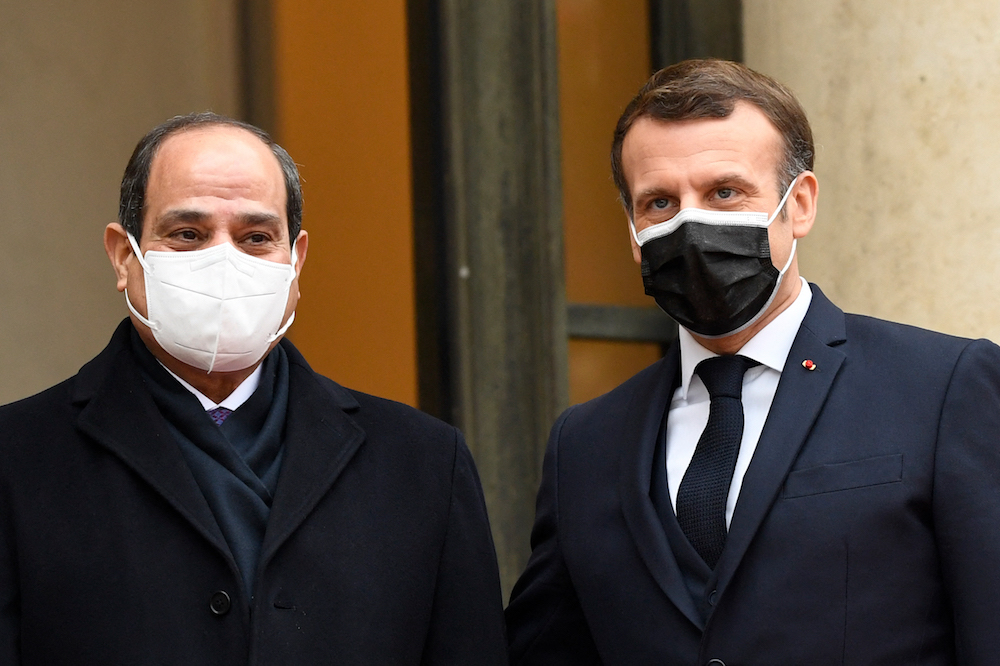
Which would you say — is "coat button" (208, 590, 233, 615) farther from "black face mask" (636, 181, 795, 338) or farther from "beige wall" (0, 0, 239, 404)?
"beige wall" (0, 0, 239, 404)

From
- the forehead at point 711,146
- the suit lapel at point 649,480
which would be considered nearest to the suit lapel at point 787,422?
the suit lapel at point 649,480

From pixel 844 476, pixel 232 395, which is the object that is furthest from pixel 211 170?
pixel 844 476

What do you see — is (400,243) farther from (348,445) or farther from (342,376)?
(348,445)

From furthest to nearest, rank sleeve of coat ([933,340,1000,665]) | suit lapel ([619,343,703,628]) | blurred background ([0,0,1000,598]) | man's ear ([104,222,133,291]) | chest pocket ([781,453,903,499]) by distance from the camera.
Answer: blurred background ([0,0,1000,598])
man's ear ([104,222,133,291])
suit lapel ([619,343,703,628])
chest pocket ([781,453,903,499])
sleeve of coat ([933,340,1000,665])

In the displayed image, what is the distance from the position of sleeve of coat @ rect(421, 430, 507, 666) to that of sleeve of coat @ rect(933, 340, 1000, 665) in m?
0.96

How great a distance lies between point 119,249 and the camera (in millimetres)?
2869

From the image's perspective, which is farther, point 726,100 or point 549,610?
point 549,610

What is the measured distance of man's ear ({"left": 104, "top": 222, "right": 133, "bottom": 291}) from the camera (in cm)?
285

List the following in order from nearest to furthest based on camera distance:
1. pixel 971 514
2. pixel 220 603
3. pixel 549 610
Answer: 1. pixel 971 514
2. pixel 220 603
3. pixel 549 610

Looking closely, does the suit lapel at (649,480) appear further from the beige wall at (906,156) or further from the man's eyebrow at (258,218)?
the beige wall at (906,156)

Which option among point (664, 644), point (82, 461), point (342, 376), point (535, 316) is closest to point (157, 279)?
point (82, 461)

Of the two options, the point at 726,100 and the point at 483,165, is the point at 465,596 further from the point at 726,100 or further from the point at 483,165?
the point at 483,165

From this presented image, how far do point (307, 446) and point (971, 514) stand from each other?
134cm

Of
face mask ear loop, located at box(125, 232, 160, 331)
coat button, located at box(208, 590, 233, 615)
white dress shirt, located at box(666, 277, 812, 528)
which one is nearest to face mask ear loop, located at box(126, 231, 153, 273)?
face mask ear loop, located at box(125, 232, 160, 331)
